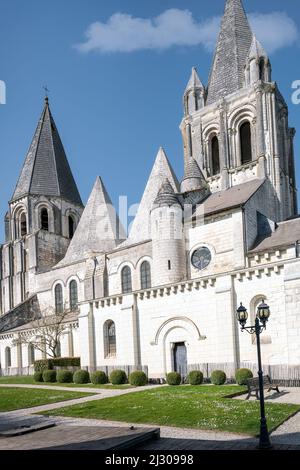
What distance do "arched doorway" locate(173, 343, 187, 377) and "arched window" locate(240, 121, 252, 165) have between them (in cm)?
2073

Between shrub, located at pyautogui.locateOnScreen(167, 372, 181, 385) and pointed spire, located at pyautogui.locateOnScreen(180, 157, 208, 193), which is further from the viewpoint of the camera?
pointed spire, located at pyautogui.locateOnScreen(180, 157, 208, 193)

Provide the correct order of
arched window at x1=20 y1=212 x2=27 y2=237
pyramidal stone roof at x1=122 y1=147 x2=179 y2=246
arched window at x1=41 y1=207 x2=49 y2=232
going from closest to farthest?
pyramidal stone roof at x1=122 y1=147 x2=179 y2=246 → arched window at x1=41 y1=207 x2=49 y2=232 → arched window at x1=20 y1=212 x2=27 y2=237

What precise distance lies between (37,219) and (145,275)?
24.0 metres

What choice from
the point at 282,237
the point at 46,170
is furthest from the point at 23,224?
the point at 282,237

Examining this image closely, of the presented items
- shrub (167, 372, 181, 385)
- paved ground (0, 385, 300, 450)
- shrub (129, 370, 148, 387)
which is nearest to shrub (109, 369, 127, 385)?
shrub (129, 370, 148, 387)

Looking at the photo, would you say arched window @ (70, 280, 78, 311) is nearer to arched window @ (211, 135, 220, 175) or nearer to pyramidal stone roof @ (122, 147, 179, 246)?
pyramidal stone roof @ (122, 147, 179, 246)

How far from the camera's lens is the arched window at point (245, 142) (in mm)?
45000

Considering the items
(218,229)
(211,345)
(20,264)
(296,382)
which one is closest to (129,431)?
(296,382)

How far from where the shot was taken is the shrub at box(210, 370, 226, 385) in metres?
26.3

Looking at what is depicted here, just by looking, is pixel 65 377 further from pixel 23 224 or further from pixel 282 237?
pixel 23 224

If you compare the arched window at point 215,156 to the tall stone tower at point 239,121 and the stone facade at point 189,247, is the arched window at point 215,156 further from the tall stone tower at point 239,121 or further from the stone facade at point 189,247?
the stone facade at point 189,247

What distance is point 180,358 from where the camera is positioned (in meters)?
30.3

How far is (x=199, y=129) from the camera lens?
48.3 metres

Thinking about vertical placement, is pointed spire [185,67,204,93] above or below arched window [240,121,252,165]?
above
